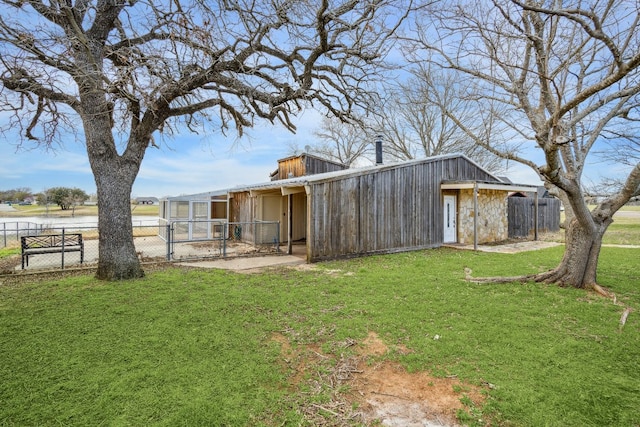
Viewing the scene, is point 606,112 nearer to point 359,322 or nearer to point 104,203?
point 359,322

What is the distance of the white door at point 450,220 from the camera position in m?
13.1

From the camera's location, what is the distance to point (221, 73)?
6.90 m

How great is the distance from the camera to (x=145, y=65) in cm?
532

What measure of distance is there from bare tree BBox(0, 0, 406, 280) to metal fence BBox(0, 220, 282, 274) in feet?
6.47

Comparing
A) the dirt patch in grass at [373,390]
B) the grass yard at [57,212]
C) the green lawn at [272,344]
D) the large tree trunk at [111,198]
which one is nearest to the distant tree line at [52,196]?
the grass yard at [57,212]

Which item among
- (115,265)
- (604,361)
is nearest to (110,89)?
(115,265)

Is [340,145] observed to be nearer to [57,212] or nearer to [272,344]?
[272,344]

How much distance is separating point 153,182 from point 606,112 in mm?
28567

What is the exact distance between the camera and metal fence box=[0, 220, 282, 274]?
8.55 meters

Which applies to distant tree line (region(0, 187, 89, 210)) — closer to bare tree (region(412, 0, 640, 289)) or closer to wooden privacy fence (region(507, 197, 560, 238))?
wooden privacy fence (region(507, 197, 560, 238))

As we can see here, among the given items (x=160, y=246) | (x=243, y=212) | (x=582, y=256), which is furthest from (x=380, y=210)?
(x=160, y=246)

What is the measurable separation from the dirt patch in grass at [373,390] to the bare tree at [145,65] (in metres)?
5.12

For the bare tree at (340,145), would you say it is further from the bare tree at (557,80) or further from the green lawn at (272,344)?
the green lawn at (272,344)

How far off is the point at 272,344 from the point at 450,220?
11226mm
